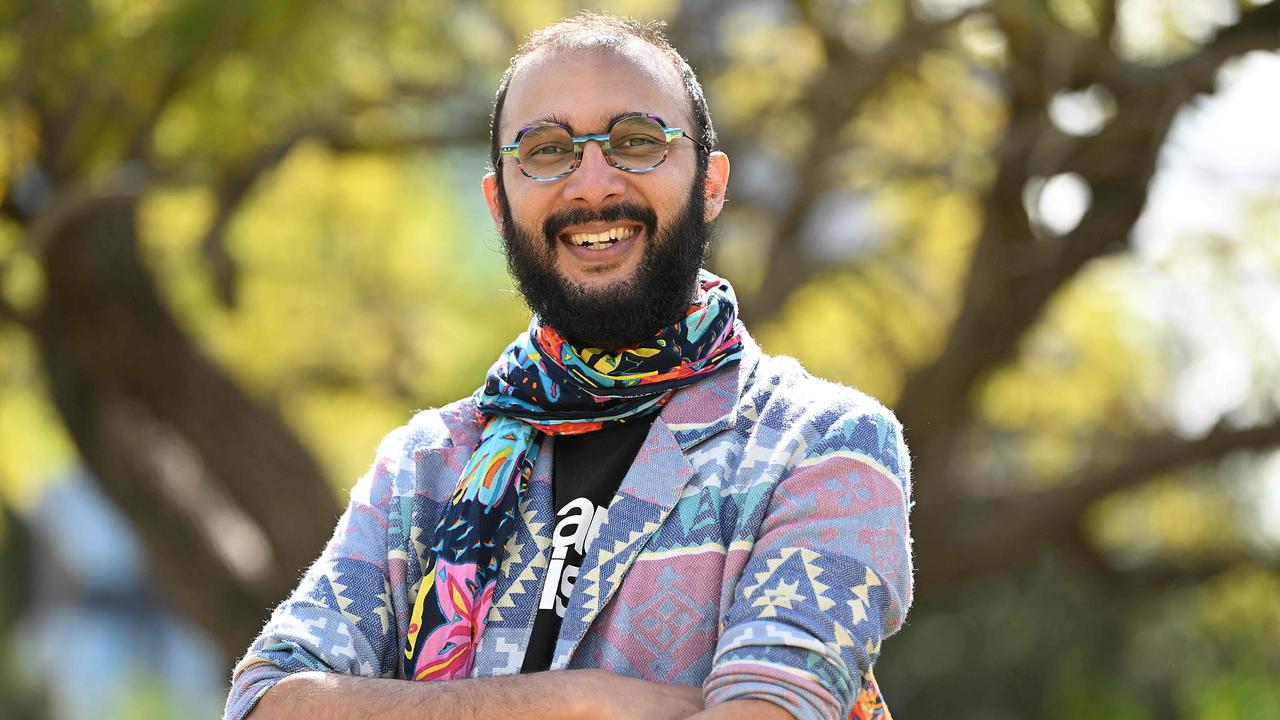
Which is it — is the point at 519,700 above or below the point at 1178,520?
above

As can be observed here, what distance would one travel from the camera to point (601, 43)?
2170 millimetres

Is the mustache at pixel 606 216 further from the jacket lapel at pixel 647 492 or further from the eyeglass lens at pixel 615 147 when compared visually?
the jacket lapel at pixel 647 492

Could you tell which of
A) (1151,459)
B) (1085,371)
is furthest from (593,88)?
(1085,371)

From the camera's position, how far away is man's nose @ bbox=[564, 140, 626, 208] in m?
2.09

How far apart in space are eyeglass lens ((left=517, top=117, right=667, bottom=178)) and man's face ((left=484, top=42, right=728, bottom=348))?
0.6 inches

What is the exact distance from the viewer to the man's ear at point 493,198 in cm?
230

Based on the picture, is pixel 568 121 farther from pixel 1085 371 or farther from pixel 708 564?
pixel 1085 371

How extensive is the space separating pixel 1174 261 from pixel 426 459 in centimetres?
470

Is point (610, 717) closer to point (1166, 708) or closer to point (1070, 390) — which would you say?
point (1070, 390)

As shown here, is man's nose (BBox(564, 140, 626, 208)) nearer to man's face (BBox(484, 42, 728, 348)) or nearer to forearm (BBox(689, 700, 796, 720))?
man's face (BBox(484, 42, 728, 348))

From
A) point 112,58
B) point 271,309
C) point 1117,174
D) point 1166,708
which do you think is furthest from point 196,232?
point 1166,708

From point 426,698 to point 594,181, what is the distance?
0.75m

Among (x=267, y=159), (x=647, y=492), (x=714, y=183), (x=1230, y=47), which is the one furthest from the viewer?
(x=267, y=159)

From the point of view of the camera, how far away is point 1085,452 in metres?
7.54
